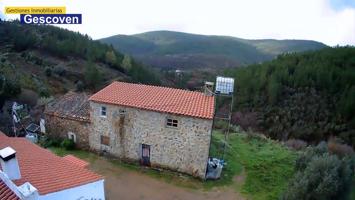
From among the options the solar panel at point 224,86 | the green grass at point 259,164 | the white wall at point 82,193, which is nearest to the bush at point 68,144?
the green grass at point 259,164

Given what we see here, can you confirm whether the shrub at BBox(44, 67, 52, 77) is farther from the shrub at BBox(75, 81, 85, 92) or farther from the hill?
the hill

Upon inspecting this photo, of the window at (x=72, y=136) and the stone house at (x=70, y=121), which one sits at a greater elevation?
the stone house at (x=70, y=121)

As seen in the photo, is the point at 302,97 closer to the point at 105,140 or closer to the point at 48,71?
the point at 48,71

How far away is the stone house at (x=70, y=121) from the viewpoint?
828 inches

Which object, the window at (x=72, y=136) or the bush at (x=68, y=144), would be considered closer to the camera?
the bush at (x=68, y=144)

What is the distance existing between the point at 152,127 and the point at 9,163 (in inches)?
382

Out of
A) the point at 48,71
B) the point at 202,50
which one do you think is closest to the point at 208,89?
the point at 48,71

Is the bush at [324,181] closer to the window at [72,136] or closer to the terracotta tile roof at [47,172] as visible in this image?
the terracotta tile roof at [47,172]

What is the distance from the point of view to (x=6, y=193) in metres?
9.58

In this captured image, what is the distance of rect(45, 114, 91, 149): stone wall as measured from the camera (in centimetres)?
2102

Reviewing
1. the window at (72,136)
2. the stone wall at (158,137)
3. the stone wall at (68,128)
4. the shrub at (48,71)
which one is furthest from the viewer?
the shrub at (48,71)

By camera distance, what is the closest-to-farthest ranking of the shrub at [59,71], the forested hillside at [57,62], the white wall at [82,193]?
the white wall at [82,193] → the forested hillside at [57,62] → the shrub at [59,71]

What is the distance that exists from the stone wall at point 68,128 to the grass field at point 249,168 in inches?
27.6

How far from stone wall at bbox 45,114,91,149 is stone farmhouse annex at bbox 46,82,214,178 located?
6cm
